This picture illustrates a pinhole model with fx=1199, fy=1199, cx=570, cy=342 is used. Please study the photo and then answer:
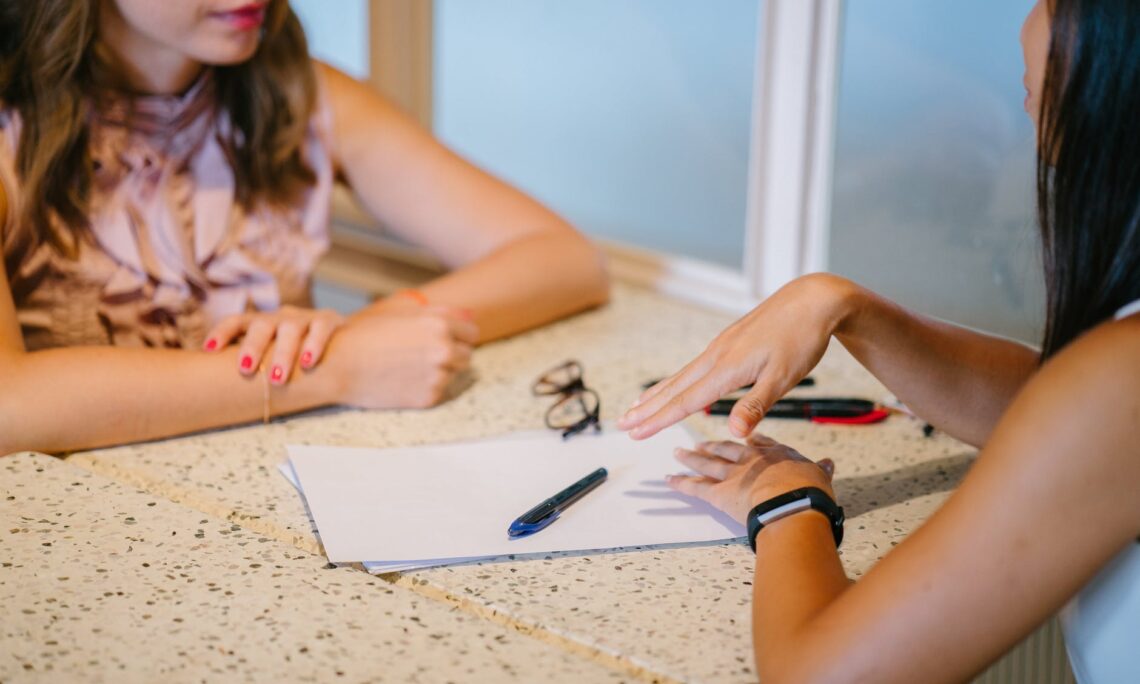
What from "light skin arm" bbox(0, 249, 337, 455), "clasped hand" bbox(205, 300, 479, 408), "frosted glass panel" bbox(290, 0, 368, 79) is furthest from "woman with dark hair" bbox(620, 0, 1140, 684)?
"frosted glass panel" bbox(290, 0, 368, 79)

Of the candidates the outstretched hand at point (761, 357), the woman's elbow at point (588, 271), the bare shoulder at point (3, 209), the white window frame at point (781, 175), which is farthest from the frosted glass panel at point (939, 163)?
the bare shoulder at point (3, 209)

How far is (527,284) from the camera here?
1.45m

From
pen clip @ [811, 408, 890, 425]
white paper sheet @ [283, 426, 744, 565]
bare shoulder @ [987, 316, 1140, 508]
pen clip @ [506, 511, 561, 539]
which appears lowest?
pen clip @ [811, 408, 890, 425]

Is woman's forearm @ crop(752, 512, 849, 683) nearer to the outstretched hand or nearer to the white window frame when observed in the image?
the outstretched hand

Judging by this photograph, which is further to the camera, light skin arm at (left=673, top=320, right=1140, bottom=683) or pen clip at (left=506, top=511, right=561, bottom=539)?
pen clip at (left=506, top=511, right=561, bottom=539)

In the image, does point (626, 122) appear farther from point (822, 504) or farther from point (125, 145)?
point (822, 504)

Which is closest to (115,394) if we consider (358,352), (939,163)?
(358,352)

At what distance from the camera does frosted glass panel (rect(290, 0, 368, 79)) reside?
7.43ft

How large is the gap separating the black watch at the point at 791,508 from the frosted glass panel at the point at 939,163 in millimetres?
573

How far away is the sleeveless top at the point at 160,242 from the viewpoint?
1.33 meters

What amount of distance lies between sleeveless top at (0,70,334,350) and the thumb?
29.8 inches

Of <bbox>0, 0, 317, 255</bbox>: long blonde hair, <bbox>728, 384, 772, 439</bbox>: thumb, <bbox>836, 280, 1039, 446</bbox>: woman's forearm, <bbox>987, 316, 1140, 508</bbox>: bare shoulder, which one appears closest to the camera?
<bbox>987, 316, 1140, 508</bbox>: bare shoulder

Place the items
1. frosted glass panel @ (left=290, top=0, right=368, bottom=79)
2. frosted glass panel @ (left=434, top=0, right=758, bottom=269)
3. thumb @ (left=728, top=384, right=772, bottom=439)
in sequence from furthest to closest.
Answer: frosted glass panel @ (left=290, top=0, right=368, bottom=79) → frosted glass panel @ (left=434, top=0, right=758, bottom=269) → thumb @ (left=728, top=384, right=772, bottom=439)

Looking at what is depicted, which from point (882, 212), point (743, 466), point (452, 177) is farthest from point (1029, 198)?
point (452, 177)
